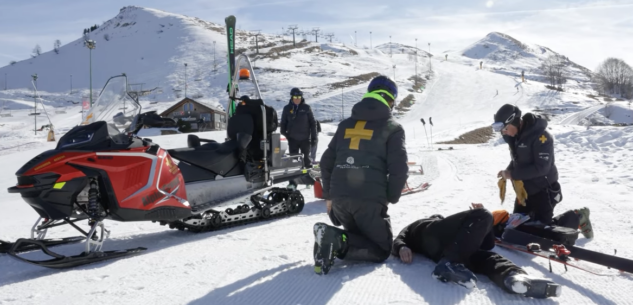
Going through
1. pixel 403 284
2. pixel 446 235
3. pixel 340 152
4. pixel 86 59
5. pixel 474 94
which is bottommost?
pixel 403 284

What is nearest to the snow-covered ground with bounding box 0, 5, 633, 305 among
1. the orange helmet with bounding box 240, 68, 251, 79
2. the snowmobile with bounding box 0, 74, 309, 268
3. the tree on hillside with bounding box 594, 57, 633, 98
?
the snowmobile with bounding box 0, 74, 309, 268

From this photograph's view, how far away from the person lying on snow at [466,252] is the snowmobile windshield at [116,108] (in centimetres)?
272

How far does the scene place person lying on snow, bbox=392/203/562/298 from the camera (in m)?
2.78

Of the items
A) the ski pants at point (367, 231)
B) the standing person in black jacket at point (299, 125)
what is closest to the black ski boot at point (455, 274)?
the ski pants at point (367, 231)

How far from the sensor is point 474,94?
220 feet

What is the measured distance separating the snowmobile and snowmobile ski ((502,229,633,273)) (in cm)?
276

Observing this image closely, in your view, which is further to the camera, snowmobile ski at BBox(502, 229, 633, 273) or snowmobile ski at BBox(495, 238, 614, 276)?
snowmobile ski at BBox(495, 238, 614, 276)

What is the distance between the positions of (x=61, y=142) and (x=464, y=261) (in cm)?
333

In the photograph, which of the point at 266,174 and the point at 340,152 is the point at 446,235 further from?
the point at 266,174

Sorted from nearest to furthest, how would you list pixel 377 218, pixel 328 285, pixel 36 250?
pixel 328 285, pixel 377 218, pixel 36 250

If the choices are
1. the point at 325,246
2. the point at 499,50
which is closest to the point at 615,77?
the point at 499,50

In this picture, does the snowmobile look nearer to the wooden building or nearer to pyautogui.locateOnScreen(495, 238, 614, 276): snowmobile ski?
pyautogui.locateOnScreen(495, 238, 614, 276): snowmobile ski

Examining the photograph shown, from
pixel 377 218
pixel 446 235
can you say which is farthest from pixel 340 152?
pixel 446 235

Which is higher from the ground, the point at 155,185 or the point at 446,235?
the point at 155,185
